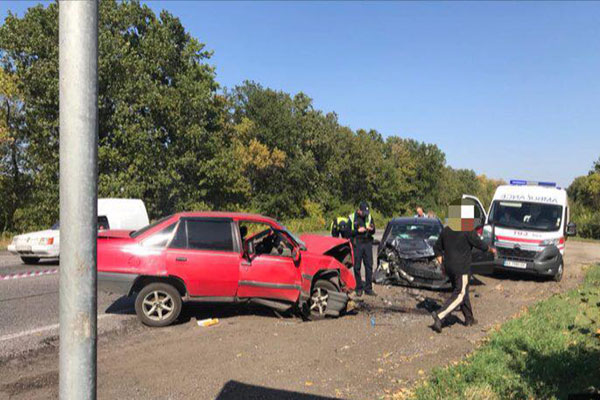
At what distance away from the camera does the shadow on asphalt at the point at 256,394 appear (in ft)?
15.1

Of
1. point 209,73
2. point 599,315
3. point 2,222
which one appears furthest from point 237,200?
point 599,315

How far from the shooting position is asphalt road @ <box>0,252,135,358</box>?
6.48 m

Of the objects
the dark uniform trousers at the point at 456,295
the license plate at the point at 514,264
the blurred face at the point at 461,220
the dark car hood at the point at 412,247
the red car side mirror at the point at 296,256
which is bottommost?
the license plate at the point at 514,264

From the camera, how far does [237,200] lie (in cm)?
4388

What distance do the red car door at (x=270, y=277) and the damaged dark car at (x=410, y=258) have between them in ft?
12.6

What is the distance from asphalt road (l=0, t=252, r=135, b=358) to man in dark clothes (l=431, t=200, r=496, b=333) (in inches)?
208

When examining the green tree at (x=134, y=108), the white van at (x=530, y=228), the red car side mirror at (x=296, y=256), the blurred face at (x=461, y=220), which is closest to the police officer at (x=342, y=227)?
the red car side mirror at (x=296, y=256)

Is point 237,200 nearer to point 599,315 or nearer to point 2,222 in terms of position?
point 2,222

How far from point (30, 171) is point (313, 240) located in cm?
2681

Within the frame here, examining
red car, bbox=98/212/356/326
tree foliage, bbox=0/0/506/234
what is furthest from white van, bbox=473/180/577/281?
tree foliage, bbox=0/0/506/234

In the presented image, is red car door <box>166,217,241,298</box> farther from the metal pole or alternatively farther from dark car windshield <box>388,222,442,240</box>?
the metal pole

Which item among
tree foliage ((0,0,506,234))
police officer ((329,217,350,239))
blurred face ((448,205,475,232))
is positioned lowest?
police officer ((329,217,350,239))

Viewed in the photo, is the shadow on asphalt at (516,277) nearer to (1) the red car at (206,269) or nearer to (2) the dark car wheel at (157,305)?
(1) the red car at (206,269)

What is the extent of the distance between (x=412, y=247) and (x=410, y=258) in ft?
1.11
